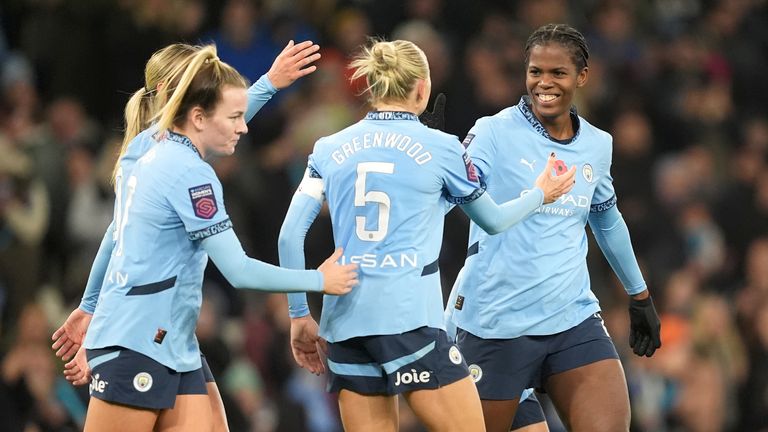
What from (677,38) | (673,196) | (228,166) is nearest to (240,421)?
(228,166)

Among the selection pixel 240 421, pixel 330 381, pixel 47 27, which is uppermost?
pixel 47 27

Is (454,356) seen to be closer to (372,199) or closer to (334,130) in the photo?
(372,199)

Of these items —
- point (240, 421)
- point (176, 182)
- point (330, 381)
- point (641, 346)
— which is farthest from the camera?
point (240, 421)

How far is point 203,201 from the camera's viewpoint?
504 centimetres

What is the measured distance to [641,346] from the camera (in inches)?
262

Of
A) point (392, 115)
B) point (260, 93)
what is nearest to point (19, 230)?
point (260, 93)

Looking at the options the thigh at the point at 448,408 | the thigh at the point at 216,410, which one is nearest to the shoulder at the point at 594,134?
the thigh at the point at 448,408

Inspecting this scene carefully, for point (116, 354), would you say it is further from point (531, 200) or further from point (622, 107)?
point (622, 107)

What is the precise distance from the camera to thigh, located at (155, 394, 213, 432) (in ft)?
17.1

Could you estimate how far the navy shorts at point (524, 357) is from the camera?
606cm

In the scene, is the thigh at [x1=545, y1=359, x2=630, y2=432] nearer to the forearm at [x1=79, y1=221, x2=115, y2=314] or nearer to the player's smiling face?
the player's smiling face

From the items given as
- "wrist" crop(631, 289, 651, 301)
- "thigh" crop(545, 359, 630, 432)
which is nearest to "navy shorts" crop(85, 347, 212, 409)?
"thigh" crop(545, 359, 630, 432)

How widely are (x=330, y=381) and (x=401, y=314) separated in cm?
46

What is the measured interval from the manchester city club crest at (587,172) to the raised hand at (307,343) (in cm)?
140
